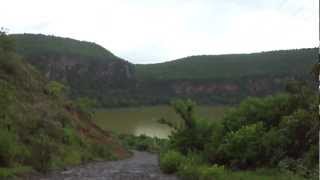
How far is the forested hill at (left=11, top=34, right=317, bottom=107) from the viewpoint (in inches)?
6590

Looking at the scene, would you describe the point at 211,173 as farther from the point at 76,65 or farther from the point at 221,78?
the point at 76,65

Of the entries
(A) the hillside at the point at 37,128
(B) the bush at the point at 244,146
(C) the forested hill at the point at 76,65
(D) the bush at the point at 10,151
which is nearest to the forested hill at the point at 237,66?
(C) the forested hill at the point at 76,65

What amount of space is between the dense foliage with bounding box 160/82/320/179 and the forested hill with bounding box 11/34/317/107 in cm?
12638

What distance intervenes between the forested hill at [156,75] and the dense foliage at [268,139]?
126382mm

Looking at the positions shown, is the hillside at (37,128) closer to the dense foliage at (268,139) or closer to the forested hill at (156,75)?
the dense foliage at (268,139)

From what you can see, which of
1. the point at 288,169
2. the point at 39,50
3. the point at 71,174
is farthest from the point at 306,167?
the point at 39,50

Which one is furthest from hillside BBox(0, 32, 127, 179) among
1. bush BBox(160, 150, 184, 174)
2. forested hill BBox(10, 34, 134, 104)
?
forested hill BBox(10, 34, 134, 104)

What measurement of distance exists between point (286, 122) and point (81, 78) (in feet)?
534

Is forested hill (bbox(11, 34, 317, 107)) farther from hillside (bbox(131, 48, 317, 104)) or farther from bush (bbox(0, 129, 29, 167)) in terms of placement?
bush (bbox(0, 129, 29, 167))

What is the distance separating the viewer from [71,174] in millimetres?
30703

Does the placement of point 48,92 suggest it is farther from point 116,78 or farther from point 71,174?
point 116,78

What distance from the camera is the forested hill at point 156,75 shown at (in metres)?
167

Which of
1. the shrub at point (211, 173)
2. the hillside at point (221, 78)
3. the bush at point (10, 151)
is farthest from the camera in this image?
the hillside at point (221, 78)

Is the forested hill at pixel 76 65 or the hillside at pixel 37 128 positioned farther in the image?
the forested hill at pixel 76 65
